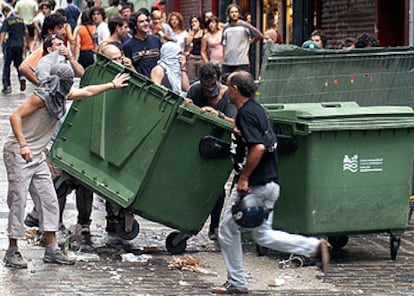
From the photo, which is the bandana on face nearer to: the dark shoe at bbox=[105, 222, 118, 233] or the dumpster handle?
the dumpster handle

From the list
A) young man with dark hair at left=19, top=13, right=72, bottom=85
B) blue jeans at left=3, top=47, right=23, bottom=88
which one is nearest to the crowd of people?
young man with dark hair at left=19, top=13, right=72, bottom=85

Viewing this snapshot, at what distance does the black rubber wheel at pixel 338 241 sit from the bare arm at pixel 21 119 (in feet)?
9.30

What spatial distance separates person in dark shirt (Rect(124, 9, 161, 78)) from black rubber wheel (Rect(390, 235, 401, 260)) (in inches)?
143

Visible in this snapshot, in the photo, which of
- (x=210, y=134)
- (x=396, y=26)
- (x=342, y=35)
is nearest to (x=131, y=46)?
(x=210, y=134)

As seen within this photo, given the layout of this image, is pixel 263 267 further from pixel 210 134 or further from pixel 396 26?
pixel 396 26

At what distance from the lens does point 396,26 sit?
1939cm

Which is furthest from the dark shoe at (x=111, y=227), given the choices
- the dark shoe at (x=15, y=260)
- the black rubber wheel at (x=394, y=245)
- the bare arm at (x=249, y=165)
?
the bare arm at (x=249, y=165)

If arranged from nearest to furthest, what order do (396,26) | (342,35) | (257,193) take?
(257,193) < (396,26) < (342,35)

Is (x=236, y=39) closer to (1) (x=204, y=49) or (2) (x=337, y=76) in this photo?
(1) (x=204, y=49)

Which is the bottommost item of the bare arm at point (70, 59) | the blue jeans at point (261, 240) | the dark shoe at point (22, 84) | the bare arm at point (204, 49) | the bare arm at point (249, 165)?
the dark shoe at point (22, 84)

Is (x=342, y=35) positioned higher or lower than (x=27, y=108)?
lower

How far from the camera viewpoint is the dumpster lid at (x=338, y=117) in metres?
9.61

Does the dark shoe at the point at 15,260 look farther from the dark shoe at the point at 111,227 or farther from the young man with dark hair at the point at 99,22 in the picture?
the young man with dark hair at the point at 99,22

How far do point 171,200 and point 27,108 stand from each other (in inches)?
55.4
